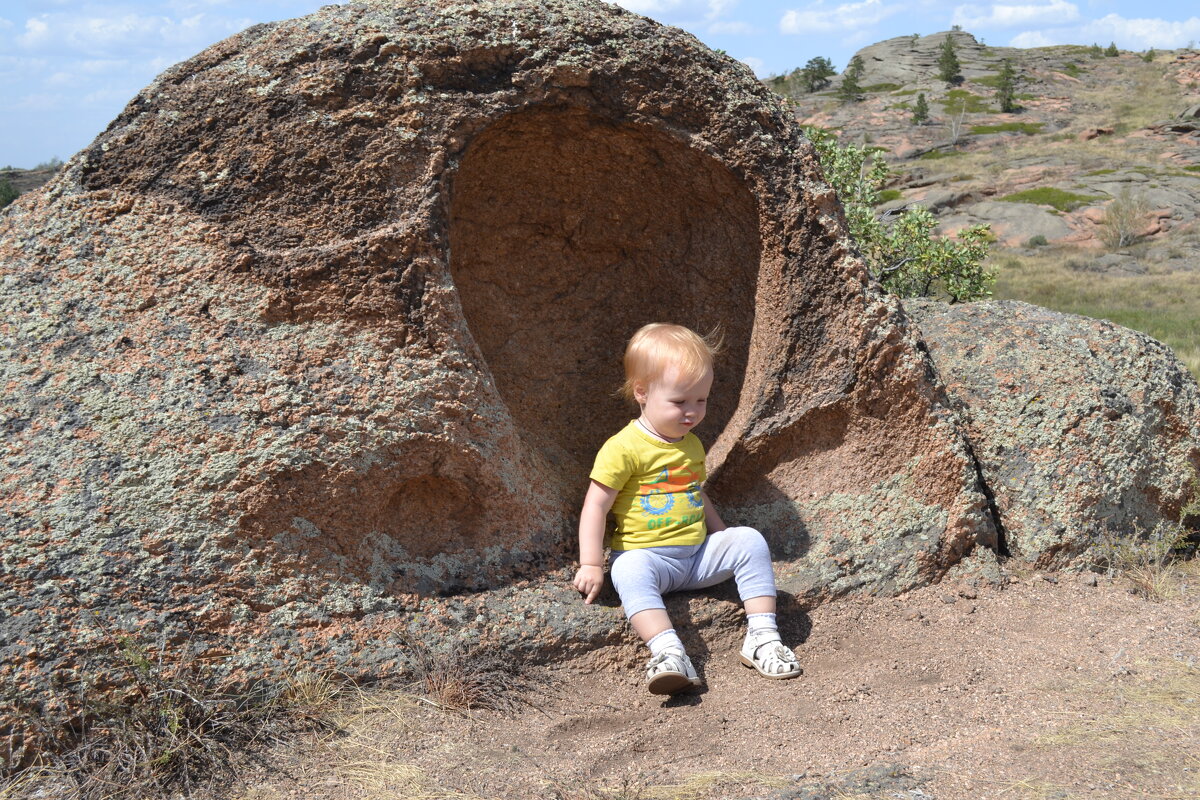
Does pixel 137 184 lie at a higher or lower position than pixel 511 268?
higher

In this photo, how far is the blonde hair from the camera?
9.91ft

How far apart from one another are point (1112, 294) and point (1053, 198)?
1199 cm

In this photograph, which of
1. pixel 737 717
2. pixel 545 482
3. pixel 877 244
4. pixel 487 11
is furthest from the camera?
pixel 877 244

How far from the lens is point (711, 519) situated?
3.25 m

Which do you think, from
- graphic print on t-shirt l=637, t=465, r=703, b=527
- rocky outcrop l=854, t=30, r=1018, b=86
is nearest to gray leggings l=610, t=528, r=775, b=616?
graphic print on t-shirt l=637, t=465, r=703, b=527

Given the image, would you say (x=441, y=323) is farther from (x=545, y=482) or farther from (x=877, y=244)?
(x=877, y=244)

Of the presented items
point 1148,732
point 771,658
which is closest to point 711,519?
point 771,658

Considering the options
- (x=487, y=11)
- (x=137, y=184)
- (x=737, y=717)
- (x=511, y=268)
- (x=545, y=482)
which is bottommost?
(x=737, y=717)

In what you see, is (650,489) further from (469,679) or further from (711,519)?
(469,679)

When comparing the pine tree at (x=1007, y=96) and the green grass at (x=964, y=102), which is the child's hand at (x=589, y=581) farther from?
the pine tree at (x=1007, y=96)

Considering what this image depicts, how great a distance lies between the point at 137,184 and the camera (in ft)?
9.25

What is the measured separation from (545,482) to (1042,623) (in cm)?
182

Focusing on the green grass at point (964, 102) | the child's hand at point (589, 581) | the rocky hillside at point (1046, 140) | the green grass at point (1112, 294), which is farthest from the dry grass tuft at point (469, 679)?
the green grass at point (964, 102)

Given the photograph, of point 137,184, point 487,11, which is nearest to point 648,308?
point 487,11
